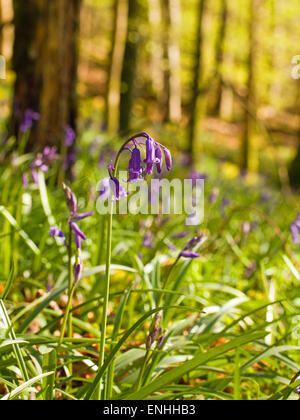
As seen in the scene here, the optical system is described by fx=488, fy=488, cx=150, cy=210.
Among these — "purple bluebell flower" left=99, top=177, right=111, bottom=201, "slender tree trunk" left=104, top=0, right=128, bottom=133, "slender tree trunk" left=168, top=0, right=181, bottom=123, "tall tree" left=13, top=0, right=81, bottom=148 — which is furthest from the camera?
"slender tree trunk" left=168, top=0, right=181, bottom=123

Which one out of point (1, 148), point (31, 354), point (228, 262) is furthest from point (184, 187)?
point (31, 354)

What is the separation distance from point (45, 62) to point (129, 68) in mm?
5821

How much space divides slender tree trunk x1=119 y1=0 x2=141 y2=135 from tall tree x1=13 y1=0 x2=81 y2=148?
16.5ft

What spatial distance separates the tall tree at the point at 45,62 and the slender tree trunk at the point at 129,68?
5033 mm

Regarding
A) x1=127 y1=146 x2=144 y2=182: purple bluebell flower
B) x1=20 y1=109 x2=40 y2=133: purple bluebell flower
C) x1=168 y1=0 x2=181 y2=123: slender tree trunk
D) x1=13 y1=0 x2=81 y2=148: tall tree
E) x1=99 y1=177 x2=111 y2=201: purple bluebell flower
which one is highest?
x1=168 y1=0 x2=181 y2=123: slender tree trunk

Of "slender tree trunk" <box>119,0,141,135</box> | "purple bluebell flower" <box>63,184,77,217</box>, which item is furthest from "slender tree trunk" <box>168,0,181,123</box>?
"purple bluebell flower" <box>63,184,77,217</box>

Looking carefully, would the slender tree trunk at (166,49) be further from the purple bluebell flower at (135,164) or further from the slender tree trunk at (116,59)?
the purple bluebell flower at (135,164)

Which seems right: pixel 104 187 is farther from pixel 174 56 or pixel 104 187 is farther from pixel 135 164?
pixel 174 56

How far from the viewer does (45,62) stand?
3.82 m

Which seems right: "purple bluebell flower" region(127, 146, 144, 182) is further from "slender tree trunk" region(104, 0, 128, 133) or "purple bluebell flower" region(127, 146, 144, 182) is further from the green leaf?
"slender tree trunk" region(104, 0, 128, 133)

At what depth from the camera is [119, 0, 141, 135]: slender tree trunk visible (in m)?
9.16

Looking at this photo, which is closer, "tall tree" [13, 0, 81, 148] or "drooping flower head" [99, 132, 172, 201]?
"drooping flower head" [99, 132, 172, 201]

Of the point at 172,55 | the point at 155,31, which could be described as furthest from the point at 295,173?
the point at 172,55
